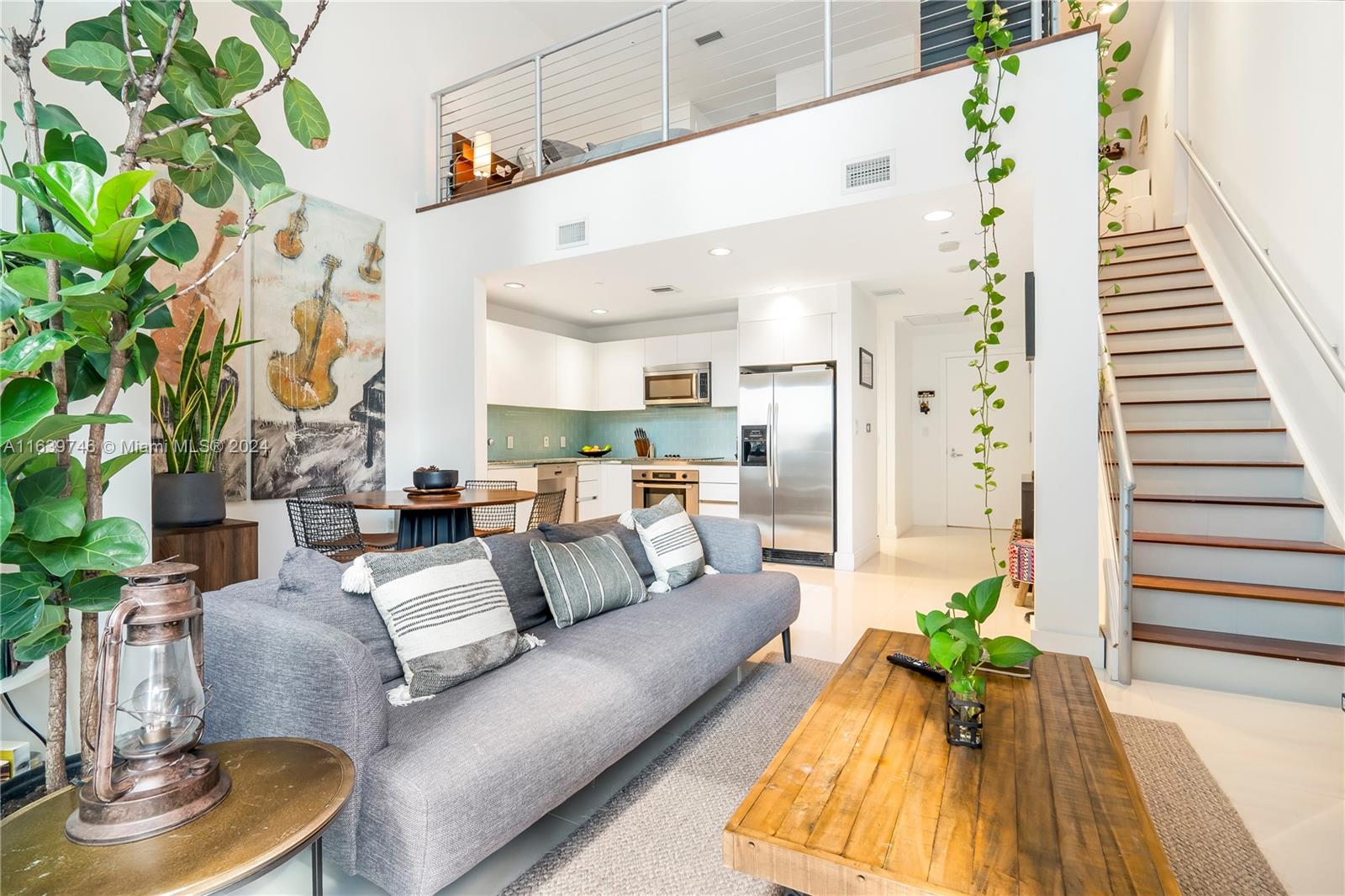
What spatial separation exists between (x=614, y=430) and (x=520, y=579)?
522 cm

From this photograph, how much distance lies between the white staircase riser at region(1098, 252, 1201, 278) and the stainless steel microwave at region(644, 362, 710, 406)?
3518mm

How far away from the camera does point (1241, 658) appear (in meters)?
2.80

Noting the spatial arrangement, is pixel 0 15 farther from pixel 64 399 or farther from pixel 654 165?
pixel 654 165

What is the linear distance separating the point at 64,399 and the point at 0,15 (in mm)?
2016

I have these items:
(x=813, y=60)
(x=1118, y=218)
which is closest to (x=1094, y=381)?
(x=813, y=60)

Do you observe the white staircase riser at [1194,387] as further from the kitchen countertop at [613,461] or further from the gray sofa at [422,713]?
the gray sofa at [422,713]

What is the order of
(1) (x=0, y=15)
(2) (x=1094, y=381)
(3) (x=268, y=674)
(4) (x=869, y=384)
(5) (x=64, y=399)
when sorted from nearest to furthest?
(5) (x=64, y=399), (3) (x=268, y=674), (1) (x=0, y=15), (2) (x=1094, y=381), (4) (x=869, y=384)

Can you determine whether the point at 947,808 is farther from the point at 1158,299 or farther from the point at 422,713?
the point at 1158,299

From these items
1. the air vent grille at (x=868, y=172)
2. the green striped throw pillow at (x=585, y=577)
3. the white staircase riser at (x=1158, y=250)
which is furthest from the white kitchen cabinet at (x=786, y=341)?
the green striped throw pillow at (x=585, y=577)

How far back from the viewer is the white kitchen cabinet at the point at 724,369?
6.42 metres

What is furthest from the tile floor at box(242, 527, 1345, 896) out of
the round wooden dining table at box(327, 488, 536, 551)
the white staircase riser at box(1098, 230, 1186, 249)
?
the white staircase riser at box(1098, 230, 1186, 249)

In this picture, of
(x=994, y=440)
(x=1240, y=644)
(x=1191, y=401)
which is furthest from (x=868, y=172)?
(x=994, y=440)

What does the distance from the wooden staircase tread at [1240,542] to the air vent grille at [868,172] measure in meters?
2.31

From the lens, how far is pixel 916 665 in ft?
6.41
